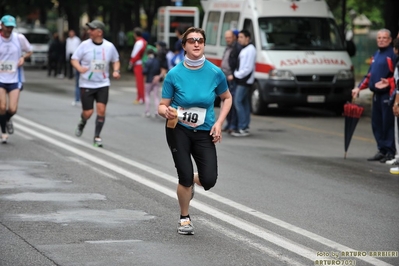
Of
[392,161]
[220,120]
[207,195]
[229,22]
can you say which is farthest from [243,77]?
[220,120]

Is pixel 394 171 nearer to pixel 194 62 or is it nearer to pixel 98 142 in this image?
pixel 98 142

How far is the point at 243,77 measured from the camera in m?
16.8

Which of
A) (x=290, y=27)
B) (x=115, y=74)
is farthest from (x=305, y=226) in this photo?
(x=290, y=27)

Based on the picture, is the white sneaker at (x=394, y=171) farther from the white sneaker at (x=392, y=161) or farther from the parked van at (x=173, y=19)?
the parked van at (x=173, y=19)

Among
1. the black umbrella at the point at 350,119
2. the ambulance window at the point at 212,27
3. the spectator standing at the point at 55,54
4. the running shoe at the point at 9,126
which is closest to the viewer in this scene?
the black umbrella at the point at 350,119

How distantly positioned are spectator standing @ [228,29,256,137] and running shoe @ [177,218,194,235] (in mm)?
8922

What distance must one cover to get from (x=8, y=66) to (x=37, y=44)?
112 feet

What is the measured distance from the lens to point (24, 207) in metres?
8.90

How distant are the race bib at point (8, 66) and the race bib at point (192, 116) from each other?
21.4 feet

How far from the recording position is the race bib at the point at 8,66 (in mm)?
13797

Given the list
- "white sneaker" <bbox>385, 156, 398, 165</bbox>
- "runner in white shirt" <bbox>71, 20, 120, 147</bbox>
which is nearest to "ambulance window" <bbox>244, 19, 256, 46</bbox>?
"runner in white shirt" <bbox>71, 20, 120, 147</bbox>

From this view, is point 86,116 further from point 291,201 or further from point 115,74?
point 291,201

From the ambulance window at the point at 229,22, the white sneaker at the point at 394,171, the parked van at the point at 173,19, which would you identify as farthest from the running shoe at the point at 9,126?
the parked van at the point at 173,19

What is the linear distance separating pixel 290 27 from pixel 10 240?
48.1ft
